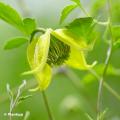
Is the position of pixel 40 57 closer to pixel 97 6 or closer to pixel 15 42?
pixel 15 42

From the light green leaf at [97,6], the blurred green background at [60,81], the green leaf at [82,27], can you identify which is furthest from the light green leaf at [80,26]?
the light green leaf at [97,6]

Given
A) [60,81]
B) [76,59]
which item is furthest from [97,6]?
[60,81]

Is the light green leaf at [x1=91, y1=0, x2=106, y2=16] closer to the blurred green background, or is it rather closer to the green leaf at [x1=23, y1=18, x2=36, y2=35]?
the blurred green background

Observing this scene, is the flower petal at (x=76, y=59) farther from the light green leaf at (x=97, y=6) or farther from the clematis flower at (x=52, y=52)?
the light green leaf at (x=97, y=6)

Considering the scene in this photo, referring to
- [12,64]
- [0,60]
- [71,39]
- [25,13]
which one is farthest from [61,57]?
[0,60]

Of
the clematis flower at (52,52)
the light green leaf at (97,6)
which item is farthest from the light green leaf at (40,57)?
the light green leaf at (97,6)

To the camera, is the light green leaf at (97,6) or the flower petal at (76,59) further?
the light green leaf at (97,6)

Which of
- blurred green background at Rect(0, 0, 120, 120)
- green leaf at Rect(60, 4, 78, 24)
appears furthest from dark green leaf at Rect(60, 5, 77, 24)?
blurred green background at Rect(0, 0, 120, 120)

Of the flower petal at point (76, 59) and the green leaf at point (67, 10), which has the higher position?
the green leaf at point (67, 10)
